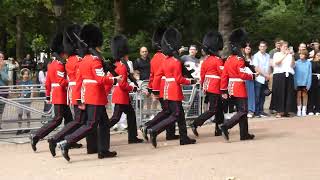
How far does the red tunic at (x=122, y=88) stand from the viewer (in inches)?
458

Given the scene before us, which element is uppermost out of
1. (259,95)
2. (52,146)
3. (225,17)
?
(225,17)

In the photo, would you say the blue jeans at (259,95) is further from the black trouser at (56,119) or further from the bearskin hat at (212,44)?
the black trouser at (56,119)

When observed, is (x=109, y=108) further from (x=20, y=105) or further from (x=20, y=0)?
(x=20, y=0)

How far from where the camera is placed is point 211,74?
12523mm

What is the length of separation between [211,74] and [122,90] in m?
1.80

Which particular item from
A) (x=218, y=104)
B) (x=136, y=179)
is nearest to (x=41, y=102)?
(x=218, y=104)

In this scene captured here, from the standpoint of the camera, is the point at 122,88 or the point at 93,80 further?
the point at 122,88

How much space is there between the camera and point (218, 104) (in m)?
12.8

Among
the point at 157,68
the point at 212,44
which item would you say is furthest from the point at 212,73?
the point at 157,68

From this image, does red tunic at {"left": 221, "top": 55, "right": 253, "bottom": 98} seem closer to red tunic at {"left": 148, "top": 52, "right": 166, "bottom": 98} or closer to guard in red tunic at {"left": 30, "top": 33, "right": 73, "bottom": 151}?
red tunic at {"left": 148, "top": 52, "right": 166, "bottom": 98}

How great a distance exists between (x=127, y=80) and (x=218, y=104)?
1955mm

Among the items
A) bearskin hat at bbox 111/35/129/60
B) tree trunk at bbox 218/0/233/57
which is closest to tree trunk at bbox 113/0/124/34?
tree trunk at bbox 218/0/233/57

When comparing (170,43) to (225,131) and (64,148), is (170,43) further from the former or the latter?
(64,148)

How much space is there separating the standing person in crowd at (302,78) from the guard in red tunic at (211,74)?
139 inches
